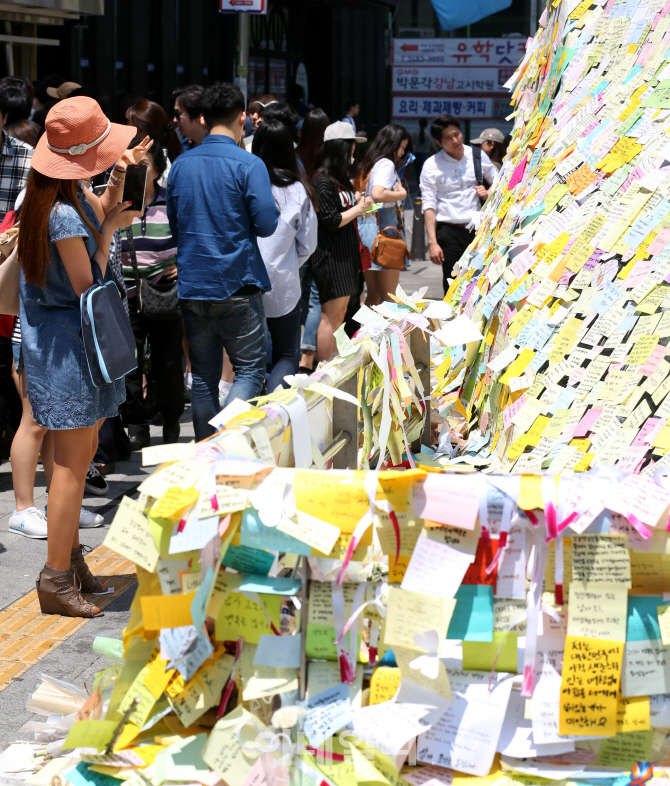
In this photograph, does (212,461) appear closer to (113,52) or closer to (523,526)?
(523,526)

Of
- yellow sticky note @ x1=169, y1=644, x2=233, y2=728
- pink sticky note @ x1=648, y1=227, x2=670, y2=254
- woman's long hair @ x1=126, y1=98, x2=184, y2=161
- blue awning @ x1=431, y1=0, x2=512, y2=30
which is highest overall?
blue awning @ x1=431, y1=0, x2=512, y2=30

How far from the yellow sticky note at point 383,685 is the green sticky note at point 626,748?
0.36m

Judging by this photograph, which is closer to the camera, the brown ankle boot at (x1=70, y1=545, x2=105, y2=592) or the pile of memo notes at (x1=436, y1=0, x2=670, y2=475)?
the pile of memo notes at (x1=436, y1=0, x2=670, y2=475)

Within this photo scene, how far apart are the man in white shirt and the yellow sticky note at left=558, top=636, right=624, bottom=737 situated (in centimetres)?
674

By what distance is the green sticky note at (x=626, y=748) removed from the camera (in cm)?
165

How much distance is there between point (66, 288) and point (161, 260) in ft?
6.58

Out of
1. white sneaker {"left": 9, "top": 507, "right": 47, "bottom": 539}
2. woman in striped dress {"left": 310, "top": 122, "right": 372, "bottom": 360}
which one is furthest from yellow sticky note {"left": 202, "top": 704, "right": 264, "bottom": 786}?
woman in striped dress {"left": 310, "top": 122, "right": 372, "bottom": 360}

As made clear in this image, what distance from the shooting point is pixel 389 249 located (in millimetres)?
7594

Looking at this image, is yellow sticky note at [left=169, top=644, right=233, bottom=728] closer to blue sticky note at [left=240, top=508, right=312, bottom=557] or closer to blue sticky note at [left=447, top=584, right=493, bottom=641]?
blue sticky note at [left=240, top=508, right=312, bottom=557]

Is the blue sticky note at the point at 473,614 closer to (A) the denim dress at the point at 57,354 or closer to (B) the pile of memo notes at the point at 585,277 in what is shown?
(B) the pile of memo notes at the point at 585,277

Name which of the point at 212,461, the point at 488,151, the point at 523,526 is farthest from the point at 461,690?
the point at 488,151

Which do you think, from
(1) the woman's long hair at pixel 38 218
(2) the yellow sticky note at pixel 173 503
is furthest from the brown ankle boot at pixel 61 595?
(2) the yellow sticky note at pixel 173 503

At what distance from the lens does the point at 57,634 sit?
3.54m

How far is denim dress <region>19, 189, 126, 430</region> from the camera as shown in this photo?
346 cm
